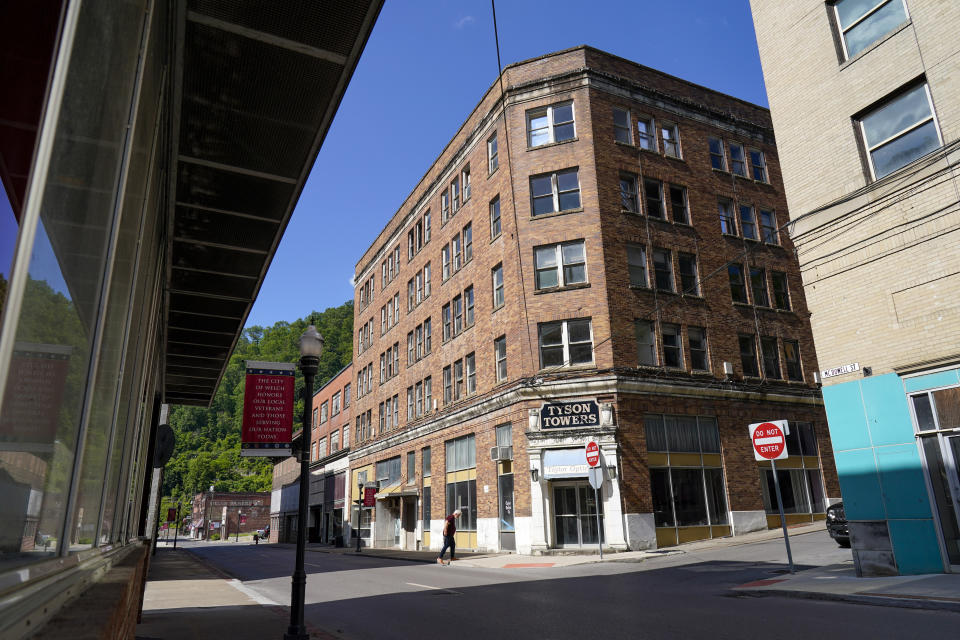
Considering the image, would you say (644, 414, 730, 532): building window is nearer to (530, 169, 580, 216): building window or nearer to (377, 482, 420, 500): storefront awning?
(530, 169, 580, 216): building window

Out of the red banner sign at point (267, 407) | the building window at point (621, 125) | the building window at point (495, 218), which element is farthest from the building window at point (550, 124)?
the red banner sign at point (267, 407)

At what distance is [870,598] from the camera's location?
9.48 m

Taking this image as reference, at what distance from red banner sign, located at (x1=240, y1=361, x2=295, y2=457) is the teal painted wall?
12.2 m

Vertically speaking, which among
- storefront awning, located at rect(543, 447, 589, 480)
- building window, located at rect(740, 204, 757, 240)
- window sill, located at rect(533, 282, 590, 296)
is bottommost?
storefront awning, located at rect(543, 447, 589, 480)

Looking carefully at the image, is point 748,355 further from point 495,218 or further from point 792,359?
point 495,218

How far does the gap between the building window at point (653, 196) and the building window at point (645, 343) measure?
17.6 feet

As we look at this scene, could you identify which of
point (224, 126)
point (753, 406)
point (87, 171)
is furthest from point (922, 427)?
point (753, 406)

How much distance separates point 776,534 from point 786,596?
15.8 m

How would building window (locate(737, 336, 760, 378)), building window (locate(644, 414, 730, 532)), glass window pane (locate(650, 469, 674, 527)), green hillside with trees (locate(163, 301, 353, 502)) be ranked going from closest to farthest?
glass window pane (locate(650, 469, 674, 527))
building window (locate(644, 414, 730, 532))
building window (locate(737, 336, 760, 378))
green hillside with trees (locate(163, 301, 353, 502))

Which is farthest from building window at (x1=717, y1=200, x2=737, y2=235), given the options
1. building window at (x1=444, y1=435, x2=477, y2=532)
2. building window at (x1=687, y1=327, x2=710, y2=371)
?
building window at (x1=444, y1=435, x2=477, y2=532)

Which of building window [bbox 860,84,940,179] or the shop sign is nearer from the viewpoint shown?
building window [bbox 860,84,940,179]

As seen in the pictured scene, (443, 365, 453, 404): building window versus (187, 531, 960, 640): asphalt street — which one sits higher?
(443, 365, 453, 404): building window

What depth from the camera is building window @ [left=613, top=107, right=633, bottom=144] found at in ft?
95.2

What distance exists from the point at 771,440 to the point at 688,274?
16.1 m
